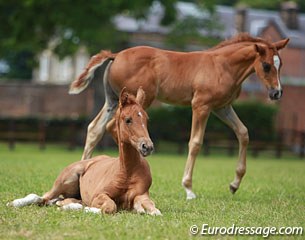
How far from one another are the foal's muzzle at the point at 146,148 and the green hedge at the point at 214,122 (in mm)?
24721

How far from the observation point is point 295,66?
51.4m

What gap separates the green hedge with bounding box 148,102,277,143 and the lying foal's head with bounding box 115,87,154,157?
79.7 feet

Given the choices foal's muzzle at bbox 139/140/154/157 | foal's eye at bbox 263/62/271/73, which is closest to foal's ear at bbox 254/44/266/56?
foal's eye at bbox 263/62/271/73

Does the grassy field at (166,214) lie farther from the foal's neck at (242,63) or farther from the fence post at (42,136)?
the fence post at (42,136)

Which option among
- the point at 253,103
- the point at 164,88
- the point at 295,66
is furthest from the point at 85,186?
the point at 295,66

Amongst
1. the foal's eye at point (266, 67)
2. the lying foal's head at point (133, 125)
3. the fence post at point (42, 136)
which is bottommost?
the fence post at point (42, 136)

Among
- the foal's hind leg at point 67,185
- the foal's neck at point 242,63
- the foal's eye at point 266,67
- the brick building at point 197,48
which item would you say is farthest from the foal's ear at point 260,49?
the brick building at point 197,48

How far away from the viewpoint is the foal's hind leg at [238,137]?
12367 millimetres

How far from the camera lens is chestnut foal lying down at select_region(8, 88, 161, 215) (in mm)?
8734

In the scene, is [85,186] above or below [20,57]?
above

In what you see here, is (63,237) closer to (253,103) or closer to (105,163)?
(105,163)

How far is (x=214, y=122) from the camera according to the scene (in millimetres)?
34125

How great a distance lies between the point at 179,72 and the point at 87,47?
64.2 feet

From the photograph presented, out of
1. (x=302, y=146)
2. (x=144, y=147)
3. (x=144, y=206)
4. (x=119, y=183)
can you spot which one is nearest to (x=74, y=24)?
(x=302, y=146)
